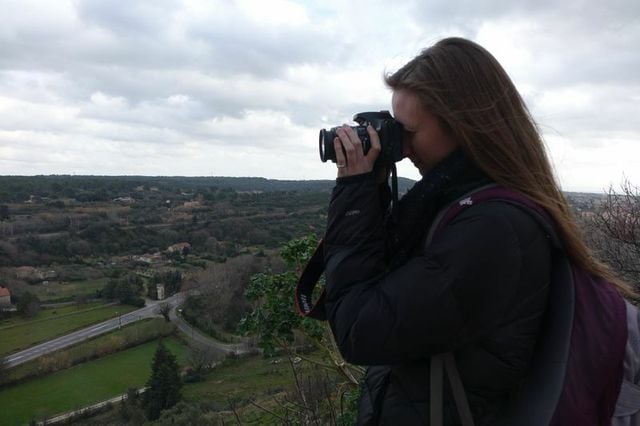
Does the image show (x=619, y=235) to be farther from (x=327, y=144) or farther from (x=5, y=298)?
(x=5, y=298)

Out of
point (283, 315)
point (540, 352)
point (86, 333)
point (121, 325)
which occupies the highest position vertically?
point (540, 352)

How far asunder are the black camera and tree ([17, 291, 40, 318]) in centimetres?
2803

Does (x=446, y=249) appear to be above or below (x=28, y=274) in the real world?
above

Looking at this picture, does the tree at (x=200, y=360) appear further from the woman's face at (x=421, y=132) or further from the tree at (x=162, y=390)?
the woman's face at (x=421, y=132)

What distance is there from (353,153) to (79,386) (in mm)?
20753

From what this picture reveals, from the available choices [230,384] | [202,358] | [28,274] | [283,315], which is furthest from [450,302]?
[28,274]

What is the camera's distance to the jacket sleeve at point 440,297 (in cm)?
87

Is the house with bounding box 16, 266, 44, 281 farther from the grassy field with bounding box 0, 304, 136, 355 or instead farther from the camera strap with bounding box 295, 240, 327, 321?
the camera strap with bounding box 295, 240, 327, 321

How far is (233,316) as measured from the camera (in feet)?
55.4

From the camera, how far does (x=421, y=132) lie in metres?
1.07

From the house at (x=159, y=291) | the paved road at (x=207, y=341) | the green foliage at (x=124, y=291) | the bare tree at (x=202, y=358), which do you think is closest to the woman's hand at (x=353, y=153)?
the paved road at (x=207, y=341)

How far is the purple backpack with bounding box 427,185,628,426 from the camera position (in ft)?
2.95

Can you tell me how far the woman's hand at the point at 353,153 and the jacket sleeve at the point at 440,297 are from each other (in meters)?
0.23

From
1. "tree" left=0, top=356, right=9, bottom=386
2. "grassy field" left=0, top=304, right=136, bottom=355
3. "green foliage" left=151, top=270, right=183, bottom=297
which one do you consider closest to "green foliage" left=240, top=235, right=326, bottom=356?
"tree" left=0, top=356, right=9, bottom=386
